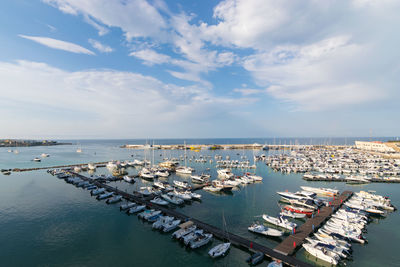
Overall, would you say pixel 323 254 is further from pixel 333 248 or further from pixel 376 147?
pixel 376 147

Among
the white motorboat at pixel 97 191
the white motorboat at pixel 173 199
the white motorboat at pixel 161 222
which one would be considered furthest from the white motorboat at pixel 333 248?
the white motorboat at pixel 97 191

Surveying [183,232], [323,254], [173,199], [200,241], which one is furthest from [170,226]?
[323,254]

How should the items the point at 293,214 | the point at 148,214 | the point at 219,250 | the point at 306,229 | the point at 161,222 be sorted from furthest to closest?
the point at 148,214 < the point at 293,214 < the point at 161,222 < the point at 306,229 < the point at 219,250

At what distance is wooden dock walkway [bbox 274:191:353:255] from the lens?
25.4m

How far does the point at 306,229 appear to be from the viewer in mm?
30734

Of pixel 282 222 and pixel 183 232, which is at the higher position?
pixel 282 222

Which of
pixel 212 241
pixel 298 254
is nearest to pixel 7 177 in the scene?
pixel 212 241

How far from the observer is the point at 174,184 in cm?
6009

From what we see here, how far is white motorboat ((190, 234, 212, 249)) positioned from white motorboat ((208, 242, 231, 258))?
7.54 feet

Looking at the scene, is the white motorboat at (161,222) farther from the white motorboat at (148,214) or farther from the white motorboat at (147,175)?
the white motorboat at (147,175)

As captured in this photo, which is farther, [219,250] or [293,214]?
[293,214]

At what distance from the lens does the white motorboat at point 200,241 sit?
2683 cm

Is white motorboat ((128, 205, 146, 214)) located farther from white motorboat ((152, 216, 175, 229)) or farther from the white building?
the white building

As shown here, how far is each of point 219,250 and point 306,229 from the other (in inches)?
614
